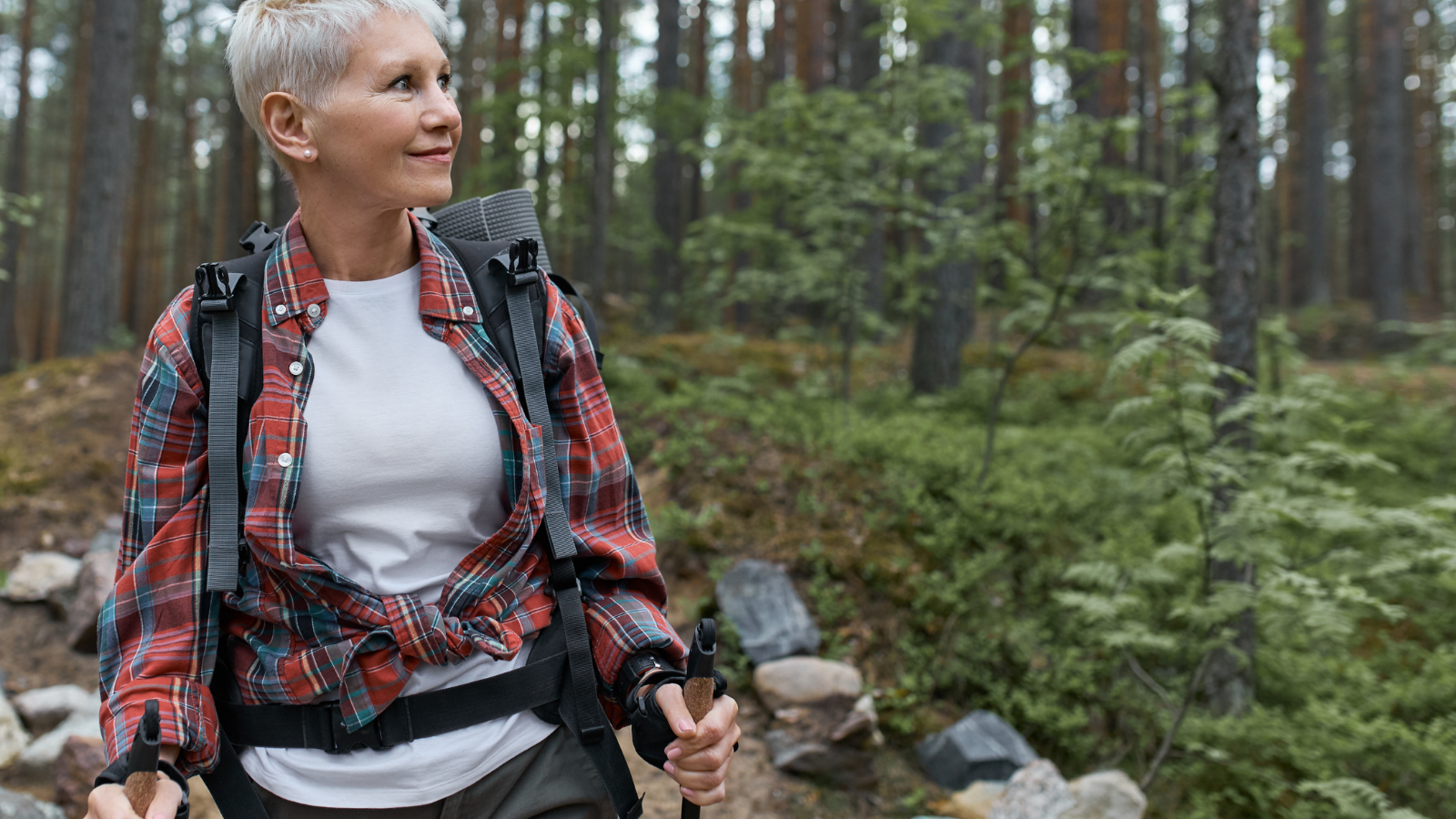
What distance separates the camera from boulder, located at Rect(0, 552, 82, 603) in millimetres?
5125

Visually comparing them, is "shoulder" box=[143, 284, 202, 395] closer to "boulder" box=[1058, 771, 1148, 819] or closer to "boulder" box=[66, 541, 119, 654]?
"boulder" box=[1058, 771, 1148, 819]

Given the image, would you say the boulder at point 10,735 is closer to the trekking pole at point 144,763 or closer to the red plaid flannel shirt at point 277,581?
the red plaid flannel shirt at point 277,581

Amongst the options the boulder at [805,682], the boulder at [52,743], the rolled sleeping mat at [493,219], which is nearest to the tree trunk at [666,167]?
the boulder at [805,682]

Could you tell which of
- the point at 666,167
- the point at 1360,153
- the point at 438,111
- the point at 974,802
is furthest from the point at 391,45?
the point at 1360,153

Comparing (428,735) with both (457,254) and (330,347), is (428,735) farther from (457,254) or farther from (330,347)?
(457,254)

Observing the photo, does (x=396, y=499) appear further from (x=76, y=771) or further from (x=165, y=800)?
(x=76, y=771)

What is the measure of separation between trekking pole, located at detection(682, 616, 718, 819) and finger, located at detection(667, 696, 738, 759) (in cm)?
1

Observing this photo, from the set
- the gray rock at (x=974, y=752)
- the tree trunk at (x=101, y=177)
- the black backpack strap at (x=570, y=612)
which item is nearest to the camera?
the black backpack strap at (x=570, y=612)

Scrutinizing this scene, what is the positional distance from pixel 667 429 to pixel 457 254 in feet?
17.7

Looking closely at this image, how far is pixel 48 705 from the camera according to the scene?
4.18m

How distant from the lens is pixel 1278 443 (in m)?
6.61

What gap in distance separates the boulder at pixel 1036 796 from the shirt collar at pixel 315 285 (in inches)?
129

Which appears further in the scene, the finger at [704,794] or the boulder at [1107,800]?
the boulder at [1107,800]

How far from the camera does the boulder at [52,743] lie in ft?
12.5
